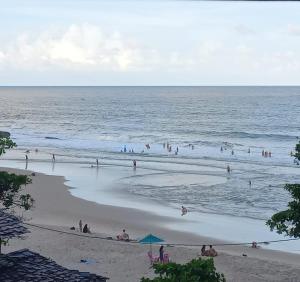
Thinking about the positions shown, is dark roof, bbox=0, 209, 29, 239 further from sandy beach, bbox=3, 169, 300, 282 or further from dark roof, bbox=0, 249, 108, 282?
sandy beach, bbox=3, 169, 300, 282

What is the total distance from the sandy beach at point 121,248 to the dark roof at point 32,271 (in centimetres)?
627

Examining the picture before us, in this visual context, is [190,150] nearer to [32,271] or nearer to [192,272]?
[32,271]

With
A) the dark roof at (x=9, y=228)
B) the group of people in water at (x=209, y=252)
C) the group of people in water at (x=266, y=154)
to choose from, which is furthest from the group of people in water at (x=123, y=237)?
the group of people in water at (x=266, y=154)

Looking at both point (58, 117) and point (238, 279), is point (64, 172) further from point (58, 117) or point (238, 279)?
point (58, 117)

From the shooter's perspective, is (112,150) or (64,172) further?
(112,150)

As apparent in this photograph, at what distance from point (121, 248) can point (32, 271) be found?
1219 centimetres

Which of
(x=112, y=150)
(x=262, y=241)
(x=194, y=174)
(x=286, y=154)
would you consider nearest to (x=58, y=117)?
(x=112, y=150)

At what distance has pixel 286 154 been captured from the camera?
177 feet

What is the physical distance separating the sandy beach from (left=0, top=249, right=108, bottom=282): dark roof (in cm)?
627

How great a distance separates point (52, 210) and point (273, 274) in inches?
562

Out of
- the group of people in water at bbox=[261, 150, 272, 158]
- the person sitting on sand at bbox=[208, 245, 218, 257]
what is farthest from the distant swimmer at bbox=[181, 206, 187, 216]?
the group of people in water at bbox=[261, 150, 272, 158]

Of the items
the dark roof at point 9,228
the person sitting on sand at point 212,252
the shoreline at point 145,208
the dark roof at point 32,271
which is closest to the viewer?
the dark roof at point 32,271

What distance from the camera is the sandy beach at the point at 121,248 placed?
19.2 meters

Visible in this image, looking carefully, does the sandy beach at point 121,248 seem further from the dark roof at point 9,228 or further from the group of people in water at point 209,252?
the dark roof at point 9,228
